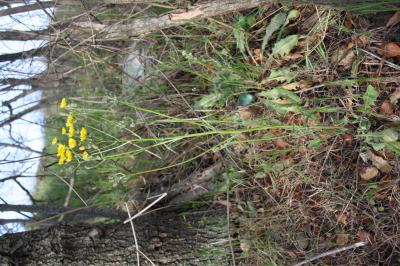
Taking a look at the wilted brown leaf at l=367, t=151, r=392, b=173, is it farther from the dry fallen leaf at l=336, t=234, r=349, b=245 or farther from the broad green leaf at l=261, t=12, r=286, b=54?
the broad green leaf at l=261, t=12, r=286, b=54

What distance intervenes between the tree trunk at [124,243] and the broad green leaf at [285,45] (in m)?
0.99

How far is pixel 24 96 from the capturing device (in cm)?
305

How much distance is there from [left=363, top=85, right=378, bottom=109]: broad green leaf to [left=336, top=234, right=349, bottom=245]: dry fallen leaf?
0.61 metres

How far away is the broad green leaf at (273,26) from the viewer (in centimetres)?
203

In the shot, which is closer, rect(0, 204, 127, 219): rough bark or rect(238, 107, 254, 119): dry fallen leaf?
rect(238, 107, 254, 119): dry fallen leaf

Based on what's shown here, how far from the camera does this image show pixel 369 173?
1.83m

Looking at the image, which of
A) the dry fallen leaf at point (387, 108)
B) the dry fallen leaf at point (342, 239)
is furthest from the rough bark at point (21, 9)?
the dry fallen leaf at point (342, 239)

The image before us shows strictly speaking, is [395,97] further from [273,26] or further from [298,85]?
[273,26]

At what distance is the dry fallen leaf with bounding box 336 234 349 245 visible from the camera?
74.9 inches

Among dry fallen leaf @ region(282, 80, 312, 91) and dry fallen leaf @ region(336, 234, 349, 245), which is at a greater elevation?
dry fallen leaf @ region(282, 80, 312, 91)

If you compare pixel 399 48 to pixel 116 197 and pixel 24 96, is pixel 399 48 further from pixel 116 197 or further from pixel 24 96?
pixel 24 96

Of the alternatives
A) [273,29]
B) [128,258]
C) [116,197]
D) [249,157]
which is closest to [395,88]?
[273,29]

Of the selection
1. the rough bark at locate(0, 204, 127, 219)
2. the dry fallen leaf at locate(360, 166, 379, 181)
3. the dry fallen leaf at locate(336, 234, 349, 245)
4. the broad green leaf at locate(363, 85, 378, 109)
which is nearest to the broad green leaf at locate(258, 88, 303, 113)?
the broad green leaf at locate(363, 85, 378, 109)

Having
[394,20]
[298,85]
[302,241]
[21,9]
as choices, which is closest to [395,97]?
[394,20]
